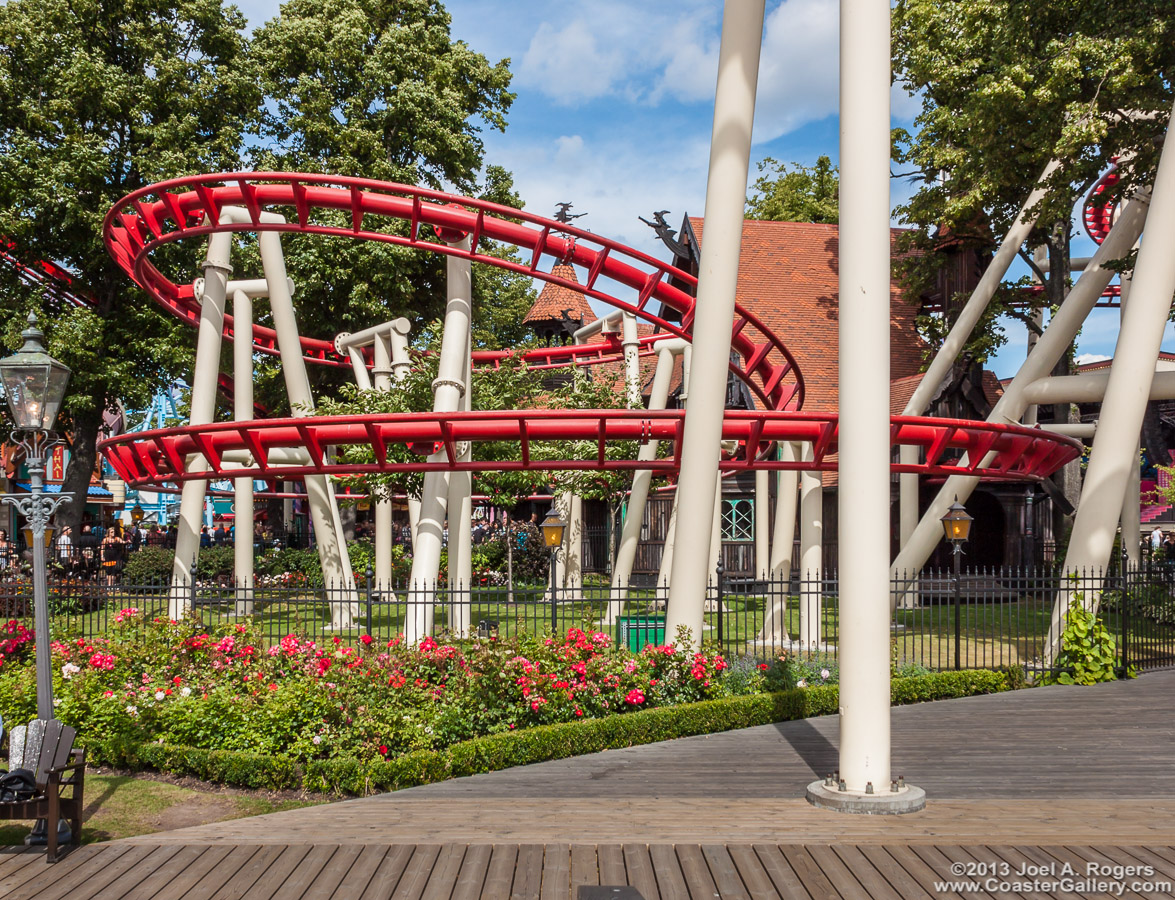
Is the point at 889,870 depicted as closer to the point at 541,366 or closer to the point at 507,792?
the point at 507,792

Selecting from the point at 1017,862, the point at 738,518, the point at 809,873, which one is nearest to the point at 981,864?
the point at 1017,862

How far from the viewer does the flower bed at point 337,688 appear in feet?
29.1

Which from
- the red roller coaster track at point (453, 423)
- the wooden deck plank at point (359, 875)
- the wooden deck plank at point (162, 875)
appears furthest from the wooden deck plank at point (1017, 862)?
the red roller coaster track at point (453, 423)

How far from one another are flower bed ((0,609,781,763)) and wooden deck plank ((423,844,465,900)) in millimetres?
2480

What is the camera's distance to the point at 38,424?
25.1 ft

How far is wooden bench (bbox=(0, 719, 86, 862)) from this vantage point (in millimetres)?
6094

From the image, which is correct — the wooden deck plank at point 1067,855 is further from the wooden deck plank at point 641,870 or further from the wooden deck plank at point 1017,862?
the wooden deck plank at point 641,870

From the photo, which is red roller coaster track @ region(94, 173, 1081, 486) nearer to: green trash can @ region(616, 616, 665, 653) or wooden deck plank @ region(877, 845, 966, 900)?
green trash can @ region(616, 616, 665, 653)

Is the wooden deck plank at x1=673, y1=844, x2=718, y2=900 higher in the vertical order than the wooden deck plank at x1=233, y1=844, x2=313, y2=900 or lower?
higher

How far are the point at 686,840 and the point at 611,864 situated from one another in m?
0.68

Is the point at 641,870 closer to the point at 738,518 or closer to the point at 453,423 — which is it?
the point at 453,423

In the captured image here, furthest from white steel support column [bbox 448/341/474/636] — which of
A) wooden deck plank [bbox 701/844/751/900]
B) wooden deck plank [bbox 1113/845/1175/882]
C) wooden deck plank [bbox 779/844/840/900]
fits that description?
wooden deck plank [bbox 1113/845/1175/882]

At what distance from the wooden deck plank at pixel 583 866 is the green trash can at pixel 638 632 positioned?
6.77 m

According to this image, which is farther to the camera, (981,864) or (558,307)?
(558,307)
